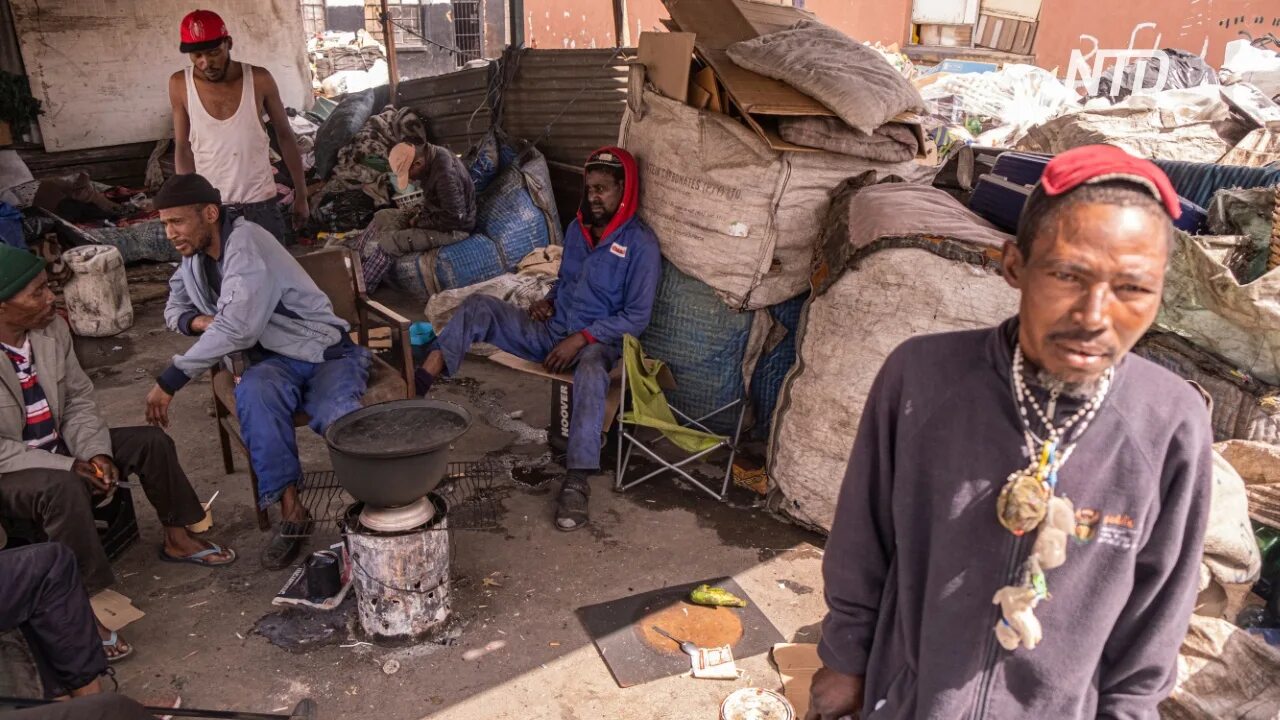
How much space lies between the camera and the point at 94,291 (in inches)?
247

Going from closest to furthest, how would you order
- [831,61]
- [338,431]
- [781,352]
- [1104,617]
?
[1104,617]
[338,431]
[831,61]
[781,352]

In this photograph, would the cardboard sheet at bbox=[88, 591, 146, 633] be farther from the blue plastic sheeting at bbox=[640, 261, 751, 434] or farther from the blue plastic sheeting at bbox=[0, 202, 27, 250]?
the blue plastic sheeting at bbox=[0, 202, 27, 250]

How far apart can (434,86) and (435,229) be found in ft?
8.21

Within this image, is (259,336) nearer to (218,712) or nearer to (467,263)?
(218,712)

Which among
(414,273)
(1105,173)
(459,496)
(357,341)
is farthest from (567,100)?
(1105,173)

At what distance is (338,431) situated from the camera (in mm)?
3203

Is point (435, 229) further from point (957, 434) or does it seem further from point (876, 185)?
point (957, 434)

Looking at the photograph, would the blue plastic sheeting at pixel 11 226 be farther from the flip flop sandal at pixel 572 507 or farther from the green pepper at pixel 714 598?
the green pepper at pixel 714 598

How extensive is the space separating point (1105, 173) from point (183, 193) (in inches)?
136

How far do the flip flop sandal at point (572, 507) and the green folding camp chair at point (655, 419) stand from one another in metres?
0.29

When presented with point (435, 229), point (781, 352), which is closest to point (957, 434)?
point (781, 352)

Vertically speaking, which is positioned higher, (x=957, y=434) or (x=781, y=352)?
(x=957, y=434)

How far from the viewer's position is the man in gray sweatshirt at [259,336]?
3678 mm

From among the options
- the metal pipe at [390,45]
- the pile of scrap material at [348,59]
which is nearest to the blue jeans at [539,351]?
the metal pipe at [390,45]
